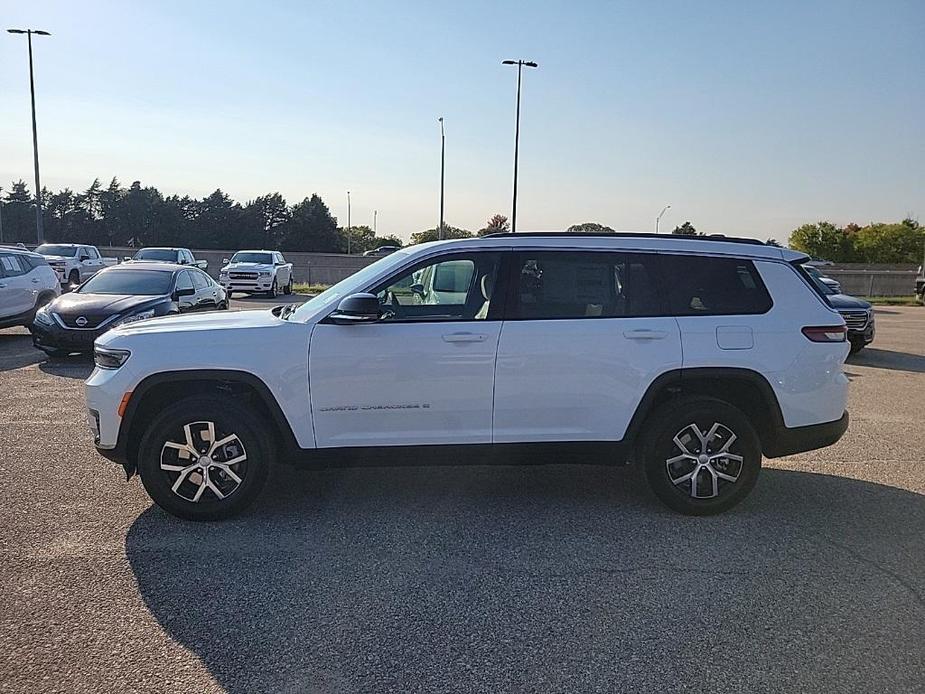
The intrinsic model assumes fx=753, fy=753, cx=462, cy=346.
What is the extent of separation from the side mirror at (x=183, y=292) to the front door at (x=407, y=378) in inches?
346

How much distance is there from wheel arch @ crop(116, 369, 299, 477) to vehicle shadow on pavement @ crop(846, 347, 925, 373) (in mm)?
10797

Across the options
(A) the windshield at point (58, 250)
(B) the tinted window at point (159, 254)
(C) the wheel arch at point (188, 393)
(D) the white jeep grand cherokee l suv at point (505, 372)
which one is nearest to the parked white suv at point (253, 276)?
(B) the tinted window at point (159, 254)

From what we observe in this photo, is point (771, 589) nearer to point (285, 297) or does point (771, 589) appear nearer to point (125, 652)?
point (125, 652)

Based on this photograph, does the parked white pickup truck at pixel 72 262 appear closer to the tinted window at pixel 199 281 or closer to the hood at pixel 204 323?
the tinted window at pixel 199 281

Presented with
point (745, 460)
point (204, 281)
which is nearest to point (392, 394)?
point (745, 460)

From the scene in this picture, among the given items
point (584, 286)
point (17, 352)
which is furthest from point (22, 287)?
point (584, 286)

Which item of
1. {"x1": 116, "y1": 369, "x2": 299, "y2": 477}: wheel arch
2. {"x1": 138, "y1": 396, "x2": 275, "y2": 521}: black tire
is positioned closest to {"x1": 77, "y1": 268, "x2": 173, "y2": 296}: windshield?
{"x1": 116, "y1": 369, "x2": 299, "y2": 477}: wheel arch

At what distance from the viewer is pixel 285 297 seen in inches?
1109

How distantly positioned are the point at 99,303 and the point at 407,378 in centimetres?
864

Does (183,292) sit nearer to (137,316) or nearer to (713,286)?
(137,316)

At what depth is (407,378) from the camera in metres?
4.79

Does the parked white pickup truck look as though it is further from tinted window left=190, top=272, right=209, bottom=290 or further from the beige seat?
the beige seat

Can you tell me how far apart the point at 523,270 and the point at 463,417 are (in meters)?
1.06

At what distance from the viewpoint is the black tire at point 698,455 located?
196 inches
